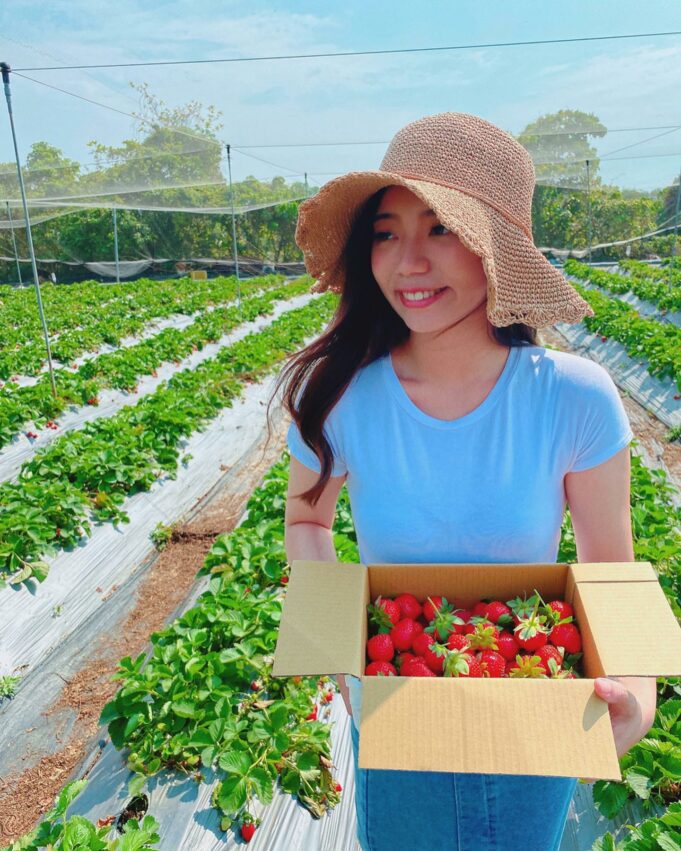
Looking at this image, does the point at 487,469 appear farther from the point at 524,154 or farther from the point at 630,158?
the point at 630,158

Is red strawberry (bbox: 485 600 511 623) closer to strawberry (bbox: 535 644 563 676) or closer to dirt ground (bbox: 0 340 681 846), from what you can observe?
strawberry (bbox: 535 644 563 676)

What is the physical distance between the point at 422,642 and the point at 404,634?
0.04m

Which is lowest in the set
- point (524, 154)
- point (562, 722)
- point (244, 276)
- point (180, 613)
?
point (244, 276)

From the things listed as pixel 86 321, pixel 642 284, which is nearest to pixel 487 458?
pixel 86 321

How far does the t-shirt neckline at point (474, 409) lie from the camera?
4.22 feet

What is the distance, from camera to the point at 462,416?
51.6 inches

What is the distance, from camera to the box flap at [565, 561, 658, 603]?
43.6 inches

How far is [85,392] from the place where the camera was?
7.37 meters

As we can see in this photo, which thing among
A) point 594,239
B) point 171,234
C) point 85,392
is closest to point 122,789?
point 85,392

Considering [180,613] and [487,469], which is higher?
[487,469]

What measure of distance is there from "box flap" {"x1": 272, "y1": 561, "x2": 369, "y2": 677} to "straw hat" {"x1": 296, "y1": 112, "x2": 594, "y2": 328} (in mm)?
565

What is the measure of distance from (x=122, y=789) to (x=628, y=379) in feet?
26.7

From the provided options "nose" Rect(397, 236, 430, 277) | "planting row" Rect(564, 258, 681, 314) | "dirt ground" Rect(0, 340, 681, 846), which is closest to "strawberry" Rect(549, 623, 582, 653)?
"nose" Rect(397, 236, 430, 277)

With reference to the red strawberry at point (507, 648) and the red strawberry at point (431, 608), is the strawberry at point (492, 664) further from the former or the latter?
the red strawberry at point (431, 608)
